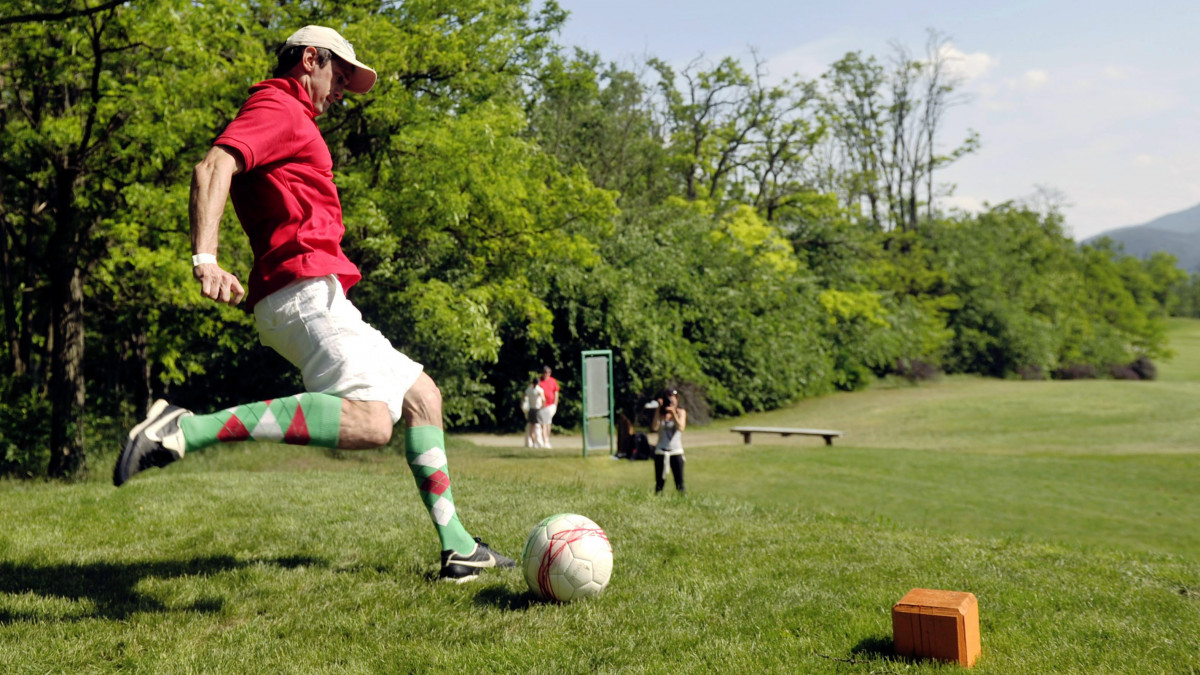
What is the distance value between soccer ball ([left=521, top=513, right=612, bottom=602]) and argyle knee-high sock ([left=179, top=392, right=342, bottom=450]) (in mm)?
1169

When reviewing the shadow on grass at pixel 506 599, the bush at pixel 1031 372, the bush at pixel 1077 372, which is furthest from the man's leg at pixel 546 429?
the bush at pixel 1077 372

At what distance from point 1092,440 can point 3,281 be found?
25.4 metres

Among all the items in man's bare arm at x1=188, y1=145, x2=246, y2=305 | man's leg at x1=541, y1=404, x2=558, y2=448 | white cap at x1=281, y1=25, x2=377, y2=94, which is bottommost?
man's leg at x1=541, y1=404, x2=558, y2=448

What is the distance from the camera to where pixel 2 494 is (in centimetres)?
813

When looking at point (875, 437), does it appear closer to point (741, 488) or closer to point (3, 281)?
point (741, 488)

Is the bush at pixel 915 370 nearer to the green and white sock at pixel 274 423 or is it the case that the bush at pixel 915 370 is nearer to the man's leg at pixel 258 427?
the man's leg at pixel 258 427

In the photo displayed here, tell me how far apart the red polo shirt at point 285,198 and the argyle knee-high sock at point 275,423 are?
1.71 ft

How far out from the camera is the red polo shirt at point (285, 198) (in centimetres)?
393

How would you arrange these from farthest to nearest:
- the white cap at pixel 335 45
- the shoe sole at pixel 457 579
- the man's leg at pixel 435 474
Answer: the shoe sole at pixel 457 579 < the man's leg at pixel 435 474 < the white cap at pixel 335 45

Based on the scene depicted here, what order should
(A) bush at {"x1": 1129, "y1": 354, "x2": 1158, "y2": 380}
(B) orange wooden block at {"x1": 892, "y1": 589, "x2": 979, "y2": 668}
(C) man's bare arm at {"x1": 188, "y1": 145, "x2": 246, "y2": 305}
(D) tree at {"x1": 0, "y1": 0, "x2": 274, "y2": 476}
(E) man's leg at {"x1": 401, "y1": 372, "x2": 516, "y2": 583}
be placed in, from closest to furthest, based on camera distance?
(C) man's bare arm at {"x1": 188, "y1": 145, "x2": 246, "y2": 305} → (B) orange wooden block at {"x1": 892, "y1": 589, "x2": 979, "y2": 668} → (E) man's leg at {"x1": 401, "y1": 372, "x2": 516, "y2": 583} → (D) tree at {"x1": 0, "y1": 0, "x2": 274, "y2": 476} → (A) bush at {"x1": 1129, "y1": 354, "x2": 1158, "y2": 380}

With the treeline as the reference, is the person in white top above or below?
below

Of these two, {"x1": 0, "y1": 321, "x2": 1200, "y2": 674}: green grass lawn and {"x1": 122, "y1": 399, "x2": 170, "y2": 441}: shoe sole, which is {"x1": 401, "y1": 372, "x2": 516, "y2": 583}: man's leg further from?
{"x1": 122, "y1": 399, "x2": 170, "y2": 441}: shoe sole

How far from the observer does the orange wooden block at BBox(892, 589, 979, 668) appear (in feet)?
11.7

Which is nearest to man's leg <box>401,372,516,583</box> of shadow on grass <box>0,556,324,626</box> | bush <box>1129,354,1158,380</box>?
shadow on grass <box>0,556,324,626</box>
